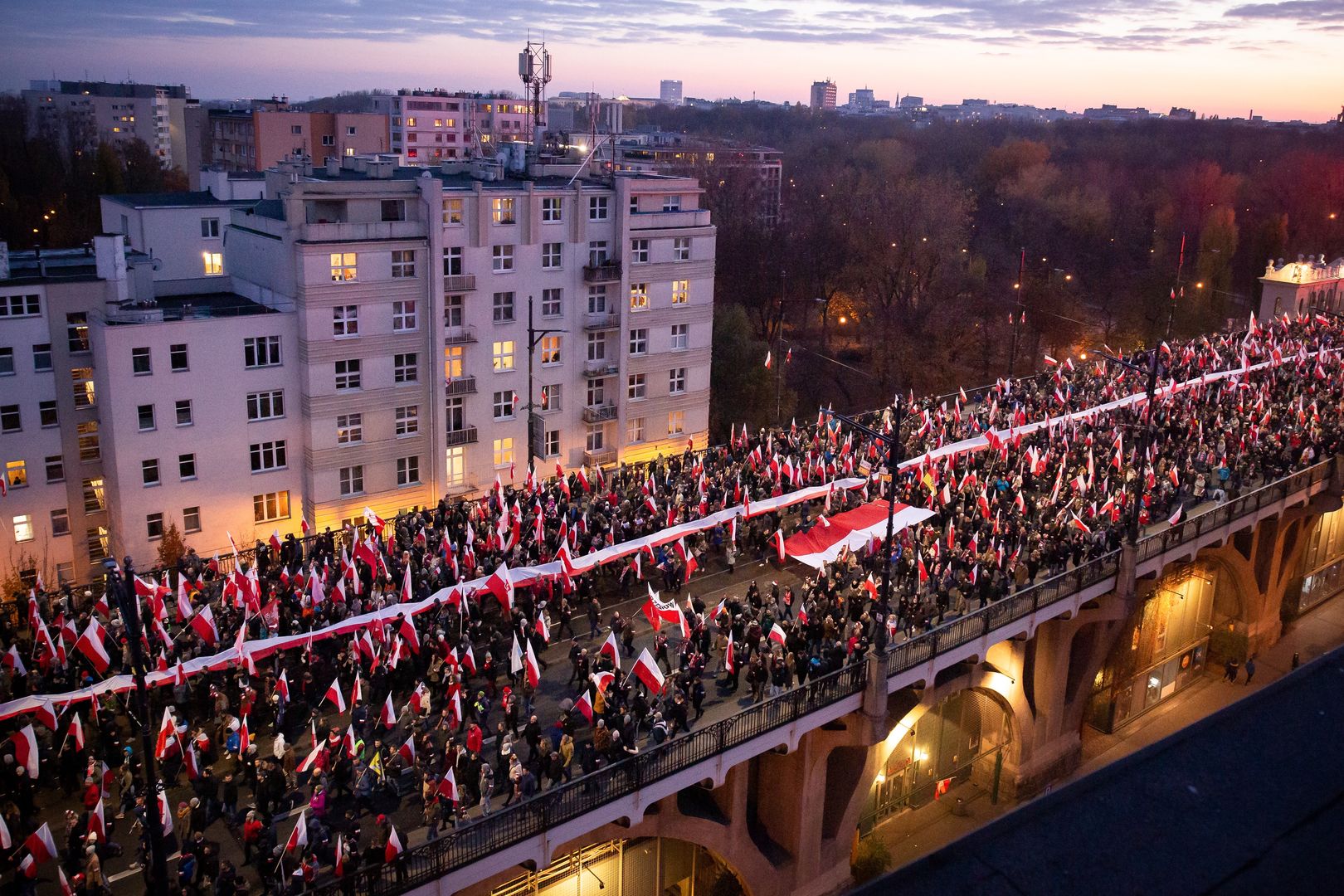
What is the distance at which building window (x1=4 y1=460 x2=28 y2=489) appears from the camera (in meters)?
37.8

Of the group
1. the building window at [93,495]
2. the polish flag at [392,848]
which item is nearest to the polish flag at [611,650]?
the polish flag at [392,848]

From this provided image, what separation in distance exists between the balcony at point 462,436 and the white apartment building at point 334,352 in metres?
0.09

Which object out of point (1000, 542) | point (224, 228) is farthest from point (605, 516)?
point (224, 228)

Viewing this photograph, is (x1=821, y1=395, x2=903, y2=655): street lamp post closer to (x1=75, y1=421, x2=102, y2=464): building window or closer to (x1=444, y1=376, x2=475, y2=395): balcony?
(x1=444, y1=376, x2=475, y2=395): balcony

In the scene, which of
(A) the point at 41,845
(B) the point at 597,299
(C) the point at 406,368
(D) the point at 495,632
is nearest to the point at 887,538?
(D) the point at 495,632

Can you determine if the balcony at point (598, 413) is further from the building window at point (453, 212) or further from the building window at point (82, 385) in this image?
the building window at point (82, 385)

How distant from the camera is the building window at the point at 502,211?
44.1 metres

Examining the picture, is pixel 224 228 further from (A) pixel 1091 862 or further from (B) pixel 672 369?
(A) pixel 1091 862

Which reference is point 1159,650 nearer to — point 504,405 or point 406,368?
point 504,405

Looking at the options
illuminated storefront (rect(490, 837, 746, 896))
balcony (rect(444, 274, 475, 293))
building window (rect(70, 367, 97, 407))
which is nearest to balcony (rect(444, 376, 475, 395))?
balcony (rect(444, 274, 475, 293))

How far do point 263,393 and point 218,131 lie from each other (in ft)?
293

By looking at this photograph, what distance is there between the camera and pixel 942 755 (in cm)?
3569

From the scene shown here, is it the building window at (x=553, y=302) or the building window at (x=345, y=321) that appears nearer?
the building window at (x=345, y=321)

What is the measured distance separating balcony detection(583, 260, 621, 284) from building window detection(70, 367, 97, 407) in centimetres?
1906
